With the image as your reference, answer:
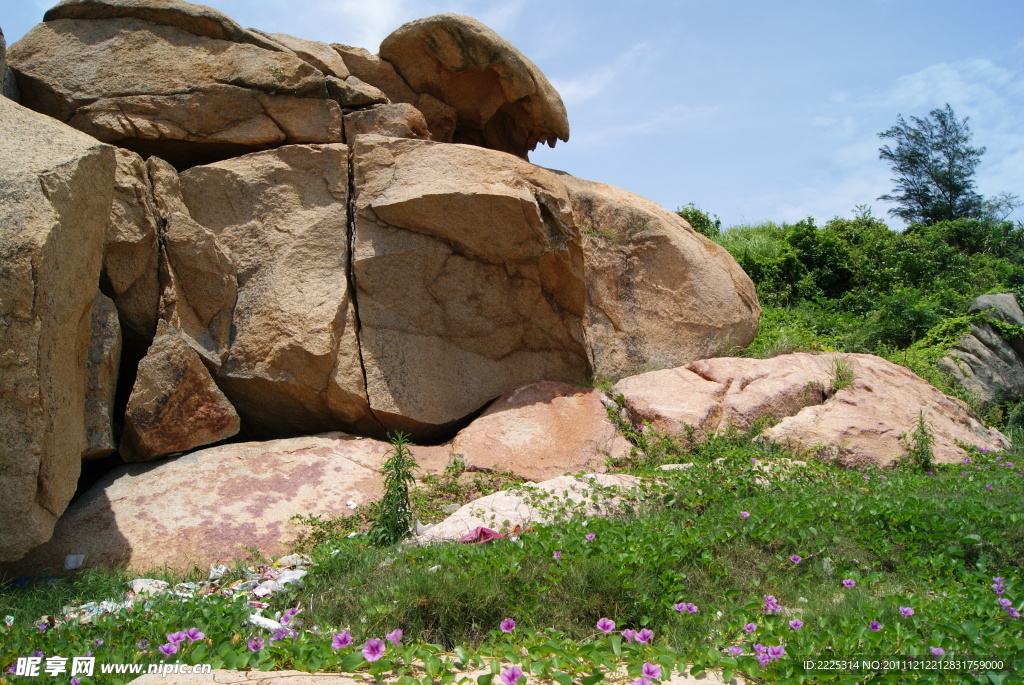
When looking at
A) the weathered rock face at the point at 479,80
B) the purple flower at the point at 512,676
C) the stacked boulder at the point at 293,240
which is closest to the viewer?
the purple flower at the point at 512,676

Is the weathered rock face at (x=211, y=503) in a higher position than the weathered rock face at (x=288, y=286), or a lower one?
lower

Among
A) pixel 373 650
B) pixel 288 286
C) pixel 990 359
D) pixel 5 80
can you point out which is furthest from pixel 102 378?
pixel 990 359

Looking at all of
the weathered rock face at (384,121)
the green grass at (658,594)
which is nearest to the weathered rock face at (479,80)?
the weathered rock face at (384,121)

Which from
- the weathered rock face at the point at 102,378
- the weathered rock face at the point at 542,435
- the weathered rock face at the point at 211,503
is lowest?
the weathered rock face at the point at 211,503

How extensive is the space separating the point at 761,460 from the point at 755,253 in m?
7.04

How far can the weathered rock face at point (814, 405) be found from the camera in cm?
662

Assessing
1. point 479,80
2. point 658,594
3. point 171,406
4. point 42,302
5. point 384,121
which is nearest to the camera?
point 658,594

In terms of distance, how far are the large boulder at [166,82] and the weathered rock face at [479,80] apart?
4.24 ft

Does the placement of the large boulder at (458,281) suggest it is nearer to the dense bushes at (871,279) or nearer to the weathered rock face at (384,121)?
the weathered rock face at (384,121)

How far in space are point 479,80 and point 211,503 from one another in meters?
5.41

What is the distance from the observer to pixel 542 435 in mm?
6867

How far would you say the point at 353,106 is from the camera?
7691 millimetres

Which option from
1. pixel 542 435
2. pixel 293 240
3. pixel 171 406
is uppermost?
pixel 293 240

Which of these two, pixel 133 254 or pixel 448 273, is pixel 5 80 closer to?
pixel 133 254
